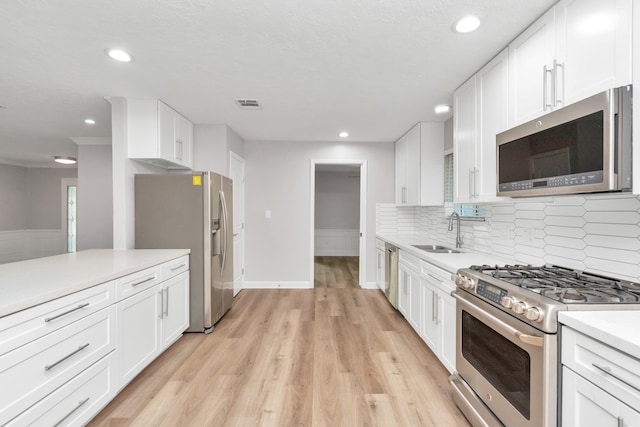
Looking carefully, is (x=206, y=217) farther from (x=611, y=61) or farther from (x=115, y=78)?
(x=611, y=61)

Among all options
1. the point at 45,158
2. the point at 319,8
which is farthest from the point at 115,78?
the point at 45,158

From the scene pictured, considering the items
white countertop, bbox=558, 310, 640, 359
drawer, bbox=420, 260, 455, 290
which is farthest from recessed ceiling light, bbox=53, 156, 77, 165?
white countertop, bbox=558, 310, 640, 359

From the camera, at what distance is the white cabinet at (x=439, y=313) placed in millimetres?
2035

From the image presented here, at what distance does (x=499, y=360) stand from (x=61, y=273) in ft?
8.37

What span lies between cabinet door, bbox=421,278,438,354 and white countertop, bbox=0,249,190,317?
2.29 metres

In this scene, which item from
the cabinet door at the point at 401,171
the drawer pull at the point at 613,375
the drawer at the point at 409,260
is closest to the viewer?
the drawer pull at the point at 613,375

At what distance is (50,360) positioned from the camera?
1346mm

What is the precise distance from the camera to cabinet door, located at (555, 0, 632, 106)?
1141 mm

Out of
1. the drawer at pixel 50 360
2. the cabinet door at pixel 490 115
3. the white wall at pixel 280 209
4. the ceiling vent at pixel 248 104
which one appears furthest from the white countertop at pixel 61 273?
the cabinet door at pixel 490 115

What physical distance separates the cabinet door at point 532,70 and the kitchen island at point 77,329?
2733mm

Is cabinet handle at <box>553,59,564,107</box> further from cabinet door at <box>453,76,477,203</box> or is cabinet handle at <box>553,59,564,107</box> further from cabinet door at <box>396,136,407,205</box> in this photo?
cabinet door at <box>396,136,407,205</box>

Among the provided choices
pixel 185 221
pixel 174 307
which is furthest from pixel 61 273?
pixel 185 221

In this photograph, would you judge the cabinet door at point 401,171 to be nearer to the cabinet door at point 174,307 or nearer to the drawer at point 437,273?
the drawer at point 437,273

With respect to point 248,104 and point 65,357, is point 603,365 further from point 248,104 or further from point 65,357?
point 248,104
